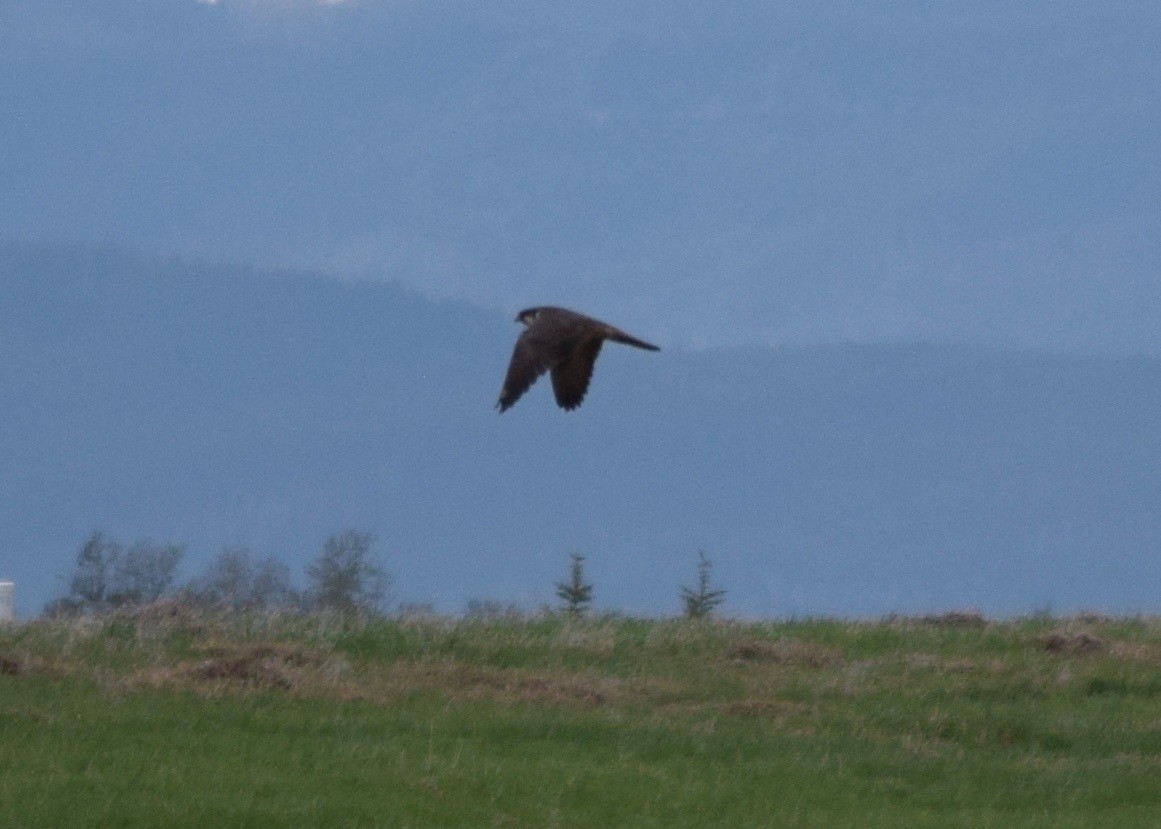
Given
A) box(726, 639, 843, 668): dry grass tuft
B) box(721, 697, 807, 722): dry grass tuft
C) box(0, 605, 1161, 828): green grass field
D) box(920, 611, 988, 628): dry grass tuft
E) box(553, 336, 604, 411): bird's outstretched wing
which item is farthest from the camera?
box(920, 611, 988, 628): dry grass tuft

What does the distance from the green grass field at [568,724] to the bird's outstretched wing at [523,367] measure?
1910mm

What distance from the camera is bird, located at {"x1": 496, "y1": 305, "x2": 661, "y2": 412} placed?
15.4 m

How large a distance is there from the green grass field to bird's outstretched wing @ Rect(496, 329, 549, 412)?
75.2 inches

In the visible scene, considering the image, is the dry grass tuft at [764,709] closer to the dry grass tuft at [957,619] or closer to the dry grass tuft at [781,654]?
the dry grass tuft at [781,654]

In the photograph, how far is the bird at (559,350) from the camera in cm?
1536

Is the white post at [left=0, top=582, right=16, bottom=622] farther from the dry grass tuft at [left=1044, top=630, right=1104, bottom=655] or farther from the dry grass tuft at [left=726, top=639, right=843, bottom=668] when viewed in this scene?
the dry grass tuft at [left=1044, top=630, right=1104, bottom=655]

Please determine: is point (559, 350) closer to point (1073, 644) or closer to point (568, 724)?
point (568, 724)

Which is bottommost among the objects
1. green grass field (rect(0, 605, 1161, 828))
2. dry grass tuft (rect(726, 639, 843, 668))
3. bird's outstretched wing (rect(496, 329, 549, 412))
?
green grass field (rect(0, 605, 1161, 828))

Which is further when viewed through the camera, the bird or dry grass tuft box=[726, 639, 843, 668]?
dry grass tuft box=[726, 639, 843, 668]

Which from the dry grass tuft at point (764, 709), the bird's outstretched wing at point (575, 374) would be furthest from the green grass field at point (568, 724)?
the bird's outstretched wing at point (575, 374)

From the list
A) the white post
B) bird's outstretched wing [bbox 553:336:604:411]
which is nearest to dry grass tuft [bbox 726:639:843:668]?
bird's outstretched wing [bbox 553:336:604:411]

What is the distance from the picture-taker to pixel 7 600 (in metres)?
18.1

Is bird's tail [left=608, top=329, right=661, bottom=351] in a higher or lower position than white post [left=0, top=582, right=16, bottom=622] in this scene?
higher

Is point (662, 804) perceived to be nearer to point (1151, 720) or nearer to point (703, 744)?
point (703, 744)
